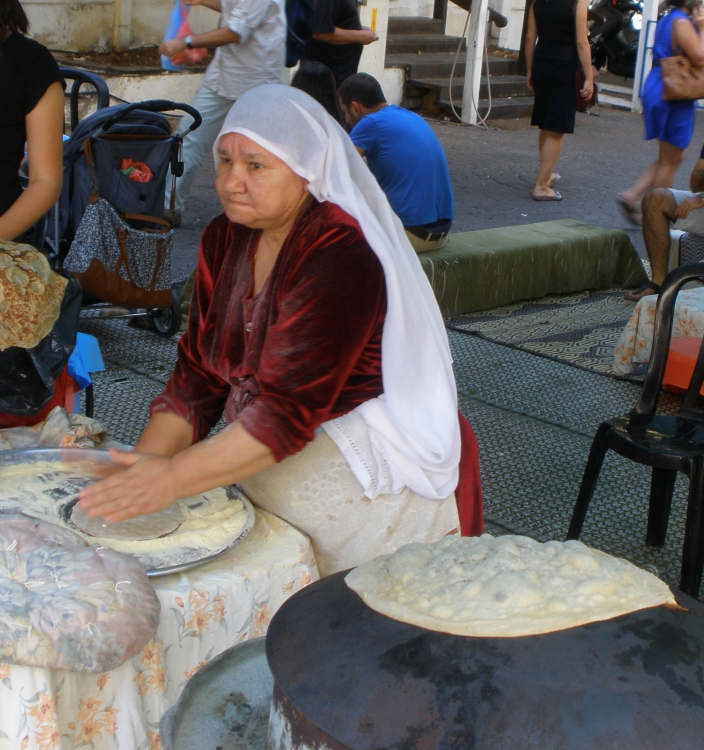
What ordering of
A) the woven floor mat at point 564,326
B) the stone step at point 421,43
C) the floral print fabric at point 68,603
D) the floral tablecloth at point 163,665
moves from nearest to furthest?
1. the floral print fabric at point 68,603
2. the floral tablecloth at point 163,665
3. the woven floor mat at point 564,326
4. the stone step at point 421,43

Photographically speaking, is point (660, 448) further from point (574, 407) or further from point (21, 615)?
point (21, 615)

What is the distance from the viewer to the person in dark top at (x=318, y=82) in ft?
19.4

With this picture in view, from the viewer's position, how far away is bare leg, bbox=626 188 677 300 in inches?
209

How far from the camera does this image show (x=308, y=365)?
1.75 metres

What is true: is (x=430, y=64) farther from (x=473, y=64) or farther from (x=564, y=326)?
(x=564, y=326)

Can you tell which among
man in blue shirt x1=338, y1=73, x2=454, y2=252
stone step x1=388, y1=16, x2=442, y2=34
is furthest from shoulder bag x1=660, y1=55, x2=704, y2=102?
stone step x1=388, y1=16, x2=442, y2=34

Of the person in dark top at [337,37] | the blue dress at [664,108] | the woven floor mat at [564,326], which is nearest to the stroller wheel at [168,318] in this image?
the woven floor mat at [564,326]

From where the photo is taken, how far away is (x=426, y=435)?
191 centimetres

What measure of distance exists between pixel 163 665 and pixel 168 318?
3248 mm

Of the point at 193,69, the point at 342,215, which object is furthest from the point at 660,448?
the point at 193,69

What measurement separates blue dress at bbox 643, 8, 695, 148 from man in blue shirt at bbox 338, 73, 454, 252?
71.4 inches

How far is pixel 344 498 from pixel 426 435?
0.21 metres

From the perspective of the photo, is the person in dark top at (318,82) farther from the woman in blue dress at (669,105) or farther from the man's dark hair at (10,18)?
the man's dark hair at (10,18)

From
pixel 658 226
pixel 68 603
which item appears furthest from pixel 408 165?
pixel 68 603
